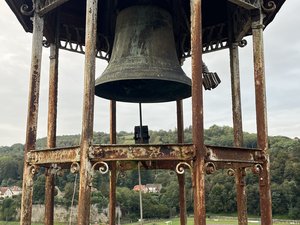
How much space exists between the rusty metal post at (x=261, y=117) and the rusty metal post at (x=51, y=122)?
13.9ft

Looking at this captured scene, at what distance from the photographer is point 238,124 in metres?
9.05

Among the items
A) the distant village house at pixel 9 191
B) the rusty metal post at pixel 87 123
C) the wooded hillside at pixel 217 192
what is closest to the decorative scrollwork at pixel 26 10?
the rusty metal post at pixel 87 123

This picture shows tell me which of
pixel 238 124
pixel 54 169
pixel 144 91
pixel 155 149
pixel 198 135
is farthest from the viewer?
pixel 144 91

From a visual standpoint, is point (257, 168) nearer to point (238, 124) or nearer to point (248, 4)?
point (238, 124)

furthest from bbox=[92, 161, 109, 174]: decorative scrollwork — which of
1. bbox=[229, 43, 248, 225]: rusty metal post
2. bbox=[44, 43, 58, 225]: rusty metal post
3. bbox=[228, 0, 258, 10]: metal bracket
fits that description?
bbox=[228, 0, 258, 10]: metal bracket

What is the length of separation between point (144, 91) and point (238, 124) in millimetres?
2311

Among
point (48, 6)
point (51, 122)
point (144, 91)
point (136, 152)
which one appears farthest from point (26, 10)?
point (136, 152)

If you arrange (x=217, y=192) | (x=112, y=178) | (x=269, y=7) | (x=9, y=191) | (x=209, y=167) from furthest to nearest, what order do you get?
1. (x=9, y=191)
2. (x=217, y=192)
3. (x=112, y=178)
4. (x=269, y=7)
5. (x=209, y=167)

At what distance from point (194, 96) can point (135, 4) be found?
11.4 feet

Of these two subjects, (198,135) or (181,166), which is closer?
(198,135)

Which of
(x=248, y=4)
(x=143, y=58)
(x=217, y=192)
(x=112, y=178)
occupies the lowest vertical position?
(x=217, y=192)

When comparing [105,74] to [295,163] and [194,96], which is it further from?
[295,163]

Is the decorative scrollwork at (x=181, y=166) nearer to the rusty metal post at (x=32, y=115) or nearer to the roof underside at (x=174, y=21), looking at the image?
the rusty metal post at (x=32, y=115)

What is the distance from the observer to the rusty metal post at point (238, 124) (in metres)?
8.77
